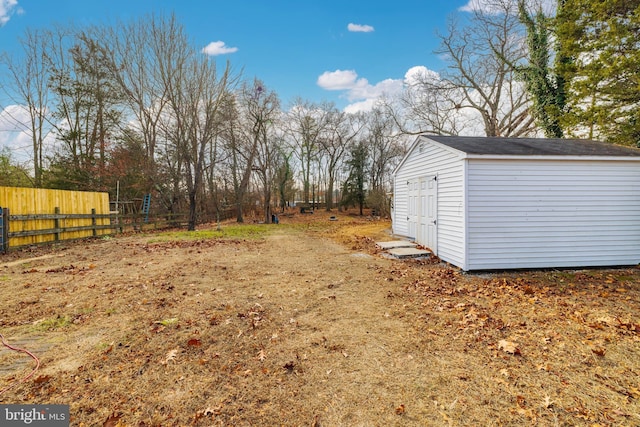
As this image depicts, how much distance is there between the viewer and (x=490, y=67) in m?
18.9

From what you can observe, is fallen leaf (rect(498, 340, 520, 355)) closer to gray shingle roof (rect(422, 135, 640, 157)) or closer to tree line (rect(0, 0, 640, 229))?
gray shingle roof (rect(422, 135, 640, 157))

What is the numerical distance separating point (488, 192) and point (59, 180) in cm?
1903

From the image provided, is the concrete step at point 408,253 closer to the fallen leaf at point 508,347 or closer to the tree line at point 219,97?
the fallen leaf at point 508,347

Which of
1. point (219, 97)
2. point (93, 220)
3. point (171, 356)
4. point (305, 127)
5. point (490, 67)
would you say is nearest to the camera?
point (171, 356)

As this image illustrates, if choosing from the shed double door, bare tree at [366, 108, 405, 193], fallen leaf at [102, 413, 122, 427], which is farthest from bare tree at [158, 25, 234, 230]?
bare tree at [366, 108, 405, 193]

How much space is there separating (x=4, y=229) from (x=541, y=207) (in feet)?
44.8

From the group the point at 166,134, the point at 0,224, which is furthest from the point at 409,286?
the point at 166,134

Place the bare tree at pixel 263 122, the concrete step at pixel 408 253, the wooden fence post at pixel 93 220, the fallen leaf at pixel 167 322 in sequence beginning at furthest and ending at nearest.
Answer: the bare tree at pixel 263 122, the wooden fence post at pixel 93 220, the concrete step at pixel 408 253, the fallen leaf at pixel 167 322

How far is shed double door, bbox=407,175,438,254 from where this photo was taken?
818cm

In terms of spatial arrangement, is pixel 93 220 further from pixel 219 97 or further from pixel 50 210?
pixel 219 97

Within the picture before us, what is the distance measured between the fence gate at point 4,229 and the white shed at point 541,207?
1168 centimetres

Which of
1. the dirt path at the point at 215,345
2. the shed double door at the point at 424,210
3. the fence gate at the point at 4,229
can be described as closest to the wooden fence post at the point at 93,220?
the fence gate at the point at 4,229

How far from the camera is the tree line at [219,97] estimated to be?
8.84 meters

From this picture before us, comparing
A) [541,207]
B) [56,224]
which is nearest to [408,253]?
[541,207]
